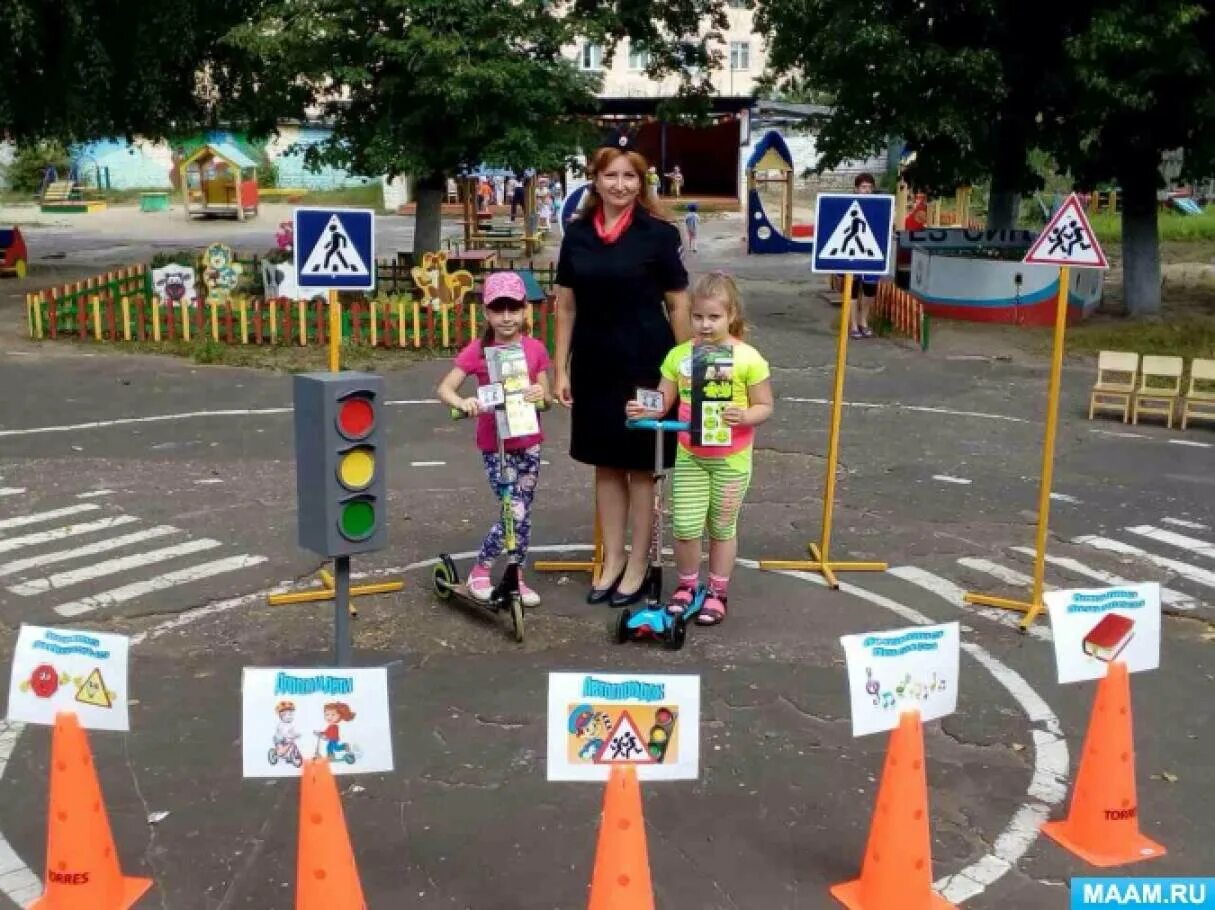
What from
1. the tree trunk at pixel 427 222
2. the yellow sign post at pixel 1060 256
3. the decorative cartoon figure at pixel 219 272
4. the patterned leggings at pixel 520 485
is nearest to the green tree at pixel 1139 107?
the tree trunk at pixel 427 222

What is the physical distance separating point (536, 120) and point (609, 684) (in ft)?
50.6

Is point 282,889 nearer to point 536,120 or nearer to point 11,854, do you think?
point 11,854

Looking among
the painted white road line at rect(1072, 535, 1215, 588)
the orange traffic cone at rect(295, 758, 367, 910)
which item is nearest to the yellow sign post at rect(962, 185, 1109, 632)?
the painted white road line at rect(1072, 535, 1215, 588)

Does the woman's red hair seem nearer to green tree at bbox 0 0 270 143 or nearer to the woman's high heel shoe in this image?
the woman's high heel shoe

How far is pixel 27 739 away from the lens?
5.13m

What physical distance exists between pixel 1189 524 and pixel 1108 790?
4.74 metres

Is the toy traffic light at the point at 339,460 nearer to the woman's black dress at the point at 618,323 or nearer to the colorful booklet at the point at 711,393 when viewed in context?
the woman's black dress at the point at 618,323

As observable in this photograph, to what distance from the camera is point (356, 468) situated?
506 centimetres

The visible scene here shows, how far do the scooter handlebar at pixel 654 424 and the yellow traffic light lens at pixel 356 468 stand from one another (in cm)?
135

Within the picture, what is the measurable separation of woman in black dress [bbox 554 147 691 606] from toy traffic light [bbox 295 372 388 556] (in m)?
1.46

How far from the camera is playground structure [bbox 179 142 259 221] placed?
4200cm

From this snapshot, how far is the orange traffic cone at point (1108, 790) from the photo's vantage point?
436cm

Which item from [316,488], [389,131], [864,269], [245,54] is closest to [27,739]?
[316,488]

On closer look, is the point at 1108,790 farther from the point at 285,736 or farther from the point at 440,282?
the point at 440,282
